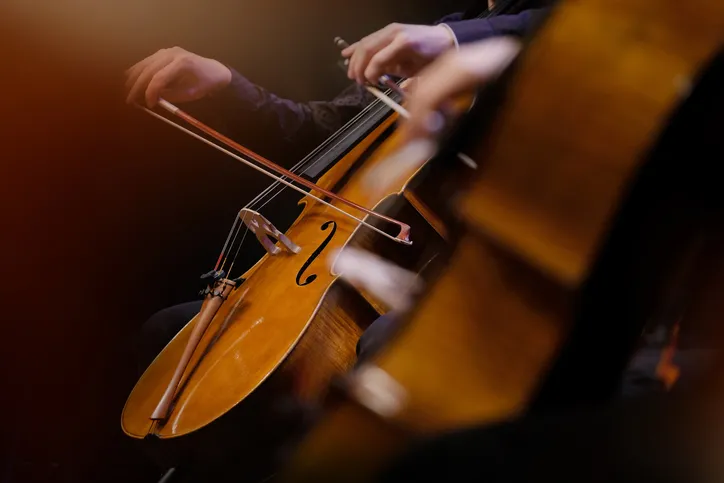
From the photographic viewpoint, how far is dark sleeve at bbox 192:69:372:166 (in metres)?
1.00

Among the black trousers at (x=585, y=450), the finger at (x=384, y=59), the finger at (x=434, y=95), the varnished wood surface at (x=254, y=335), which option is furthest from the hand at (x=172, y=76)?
the black trousers at (x=585, y=450)

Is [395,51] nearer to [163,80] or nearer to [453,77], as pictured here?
[453,77]

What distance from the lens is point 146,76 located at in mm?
847

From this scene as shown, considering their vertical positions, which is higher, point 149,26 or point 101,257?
point 149,26

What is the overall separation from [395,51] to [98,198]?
645 millimetres

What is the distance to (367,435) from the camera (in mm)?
403

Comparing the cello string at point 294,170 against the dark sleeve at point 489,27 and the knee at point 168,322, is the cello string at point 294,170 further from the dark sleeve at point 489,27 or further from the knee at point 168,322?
the dark sleeve at point 489,27

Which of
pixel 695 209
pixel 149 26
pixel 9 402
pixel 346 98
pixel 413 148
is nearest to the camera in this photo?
pixel 695 209

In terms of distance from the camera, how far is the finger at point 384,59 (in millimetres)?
571

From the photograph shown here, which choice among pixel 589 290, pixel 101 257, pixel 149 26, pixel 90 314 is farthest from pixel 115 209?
pixel 589 290

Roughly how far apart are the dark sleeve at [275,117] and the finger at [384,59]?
47cm

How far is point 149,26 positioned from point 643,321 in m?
0.83

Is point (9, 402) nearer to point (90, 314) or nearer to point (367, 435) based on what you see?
point (90, 314)

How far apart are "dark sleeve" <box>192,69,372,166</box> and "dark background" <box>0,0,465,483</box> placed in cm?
5
